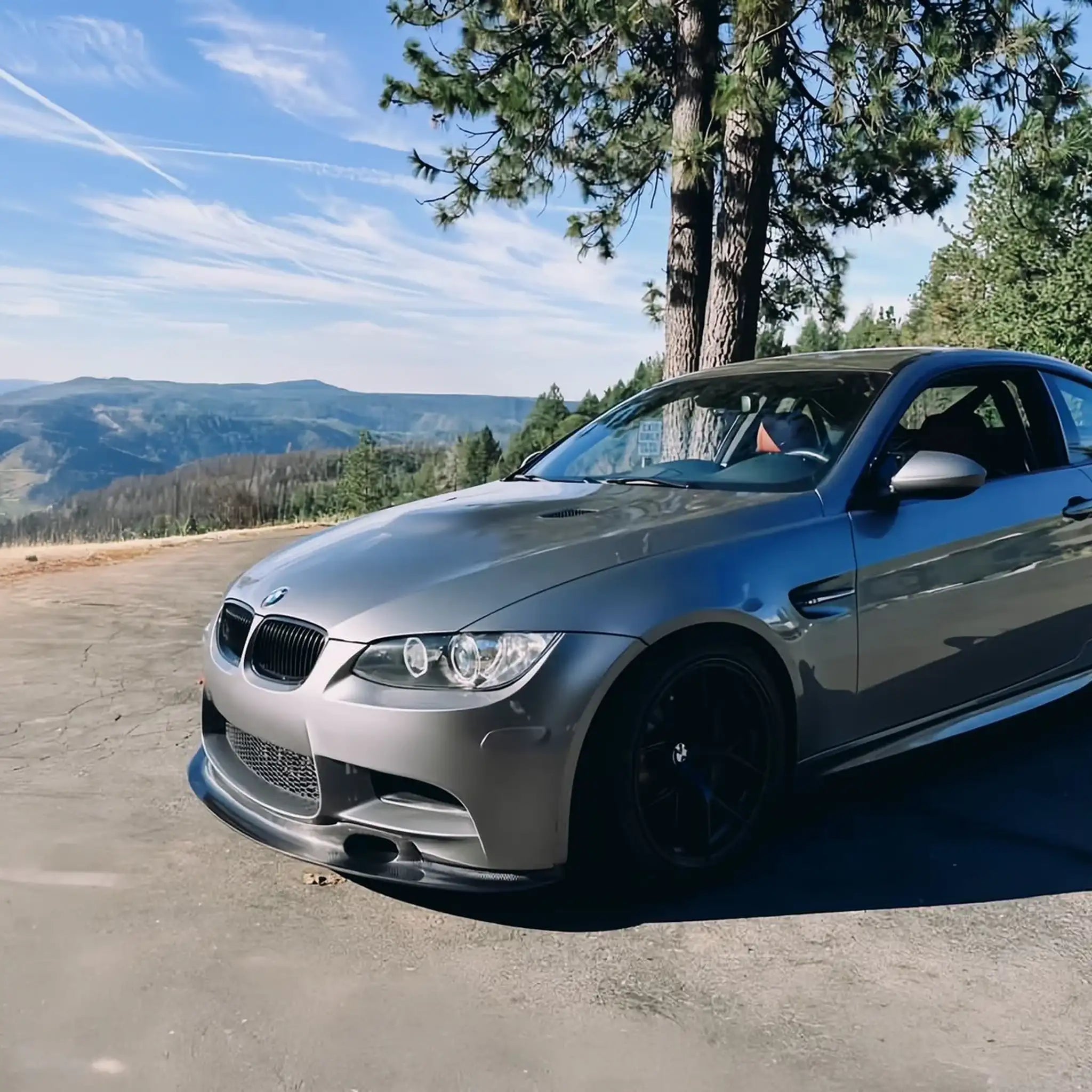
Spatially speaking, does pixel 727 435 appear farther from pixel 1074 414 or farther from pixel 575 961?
pixel 575 961

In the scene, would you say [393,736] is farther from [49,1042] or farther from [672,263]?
[672,263]

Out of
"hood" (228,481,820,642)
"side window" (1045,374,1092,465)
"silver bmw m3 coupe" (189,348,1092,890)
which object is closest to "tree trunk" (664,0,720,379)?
"side window" (1045,374,1092,465)

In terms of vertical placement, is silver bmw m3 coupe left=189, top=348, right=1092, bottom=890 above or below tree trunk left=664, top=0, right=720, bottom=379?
below

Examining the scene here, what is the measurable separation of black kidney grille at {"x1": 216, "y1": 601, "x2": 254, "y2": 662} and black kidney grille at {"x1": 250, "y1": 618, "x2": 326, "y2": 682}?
0.10 meters

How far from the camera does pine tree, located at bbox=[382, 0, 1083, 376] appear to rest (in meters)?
9.03

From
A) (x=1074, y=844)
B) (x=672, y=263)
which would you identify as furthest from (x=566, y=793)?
(x=672, y=263)

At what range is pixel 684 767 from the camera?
315cm

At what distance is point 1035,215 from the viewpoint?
10859 mm

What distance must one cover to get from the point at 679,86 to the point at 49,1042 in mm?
9525

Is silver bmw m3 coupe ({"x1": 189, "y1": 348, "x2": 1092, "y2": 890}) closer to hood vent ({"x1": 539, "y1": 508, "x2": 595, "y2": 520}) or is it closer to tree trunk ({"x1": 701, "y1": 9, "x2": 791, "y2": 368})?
hood vent ({"x1": 539, "y1": 508, "x2": 595, "y2": 520})

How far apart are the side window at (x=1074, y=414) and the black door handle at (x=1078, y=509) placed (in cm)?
20

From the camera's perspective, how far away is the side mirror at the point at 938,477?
11.7ft

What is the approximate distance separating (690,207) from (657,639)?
814 cm

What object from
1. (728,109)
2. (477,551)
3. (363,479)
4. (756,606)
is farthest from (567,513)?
(363,479)
